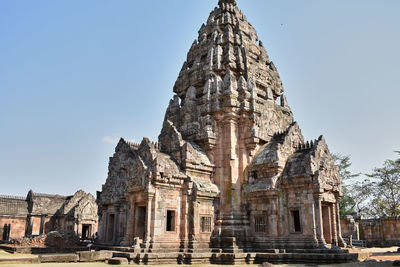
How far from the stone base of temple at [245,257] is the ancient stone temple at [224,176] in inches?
24.8

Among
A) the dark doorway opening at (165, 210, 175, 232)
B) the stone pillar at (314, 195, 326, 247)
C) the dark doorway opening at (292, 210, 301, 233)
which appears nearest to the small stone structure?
the dark doorway opening at (165, 210, 175, 232)

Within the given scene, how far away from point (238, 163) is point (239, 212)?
8.89 ft

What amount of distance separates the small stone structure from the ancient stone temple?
11.5m

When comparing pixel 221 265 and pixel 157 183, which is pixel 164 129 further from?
pixel 221 265

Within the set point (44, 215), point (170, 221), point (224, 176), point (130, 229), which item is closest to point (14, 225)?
point (44, 215)

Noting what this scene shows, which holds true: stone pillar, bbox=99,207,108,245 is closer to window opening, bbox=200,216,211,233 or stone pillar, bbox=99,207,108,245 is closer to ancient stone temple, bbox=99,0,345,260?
ancient stone temple, bbox=99,0,345,260

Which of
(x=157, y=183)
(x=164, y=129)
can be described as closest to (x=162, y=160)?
(x=157, y=183)

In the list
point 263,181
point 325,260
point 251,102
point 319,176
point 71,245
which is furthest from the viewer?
point 71,245

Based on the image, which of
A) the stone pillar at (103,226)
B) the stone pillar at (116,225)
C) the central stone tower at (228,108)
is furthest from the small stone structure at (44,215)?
the central stone tower at (228,108)

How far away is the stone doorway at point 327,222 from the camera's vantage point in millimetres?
17898

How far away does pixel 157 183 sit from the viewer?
16.8 m

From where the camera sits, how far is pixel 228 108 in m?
19.5

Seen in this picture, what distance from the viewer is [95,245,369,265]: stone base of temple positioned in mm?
14828

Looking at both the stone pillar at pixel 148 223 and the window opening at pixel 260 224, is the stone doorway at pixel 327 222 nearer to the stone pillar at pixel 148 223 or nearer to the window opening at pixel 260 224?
the window opening at pixel 260 224
